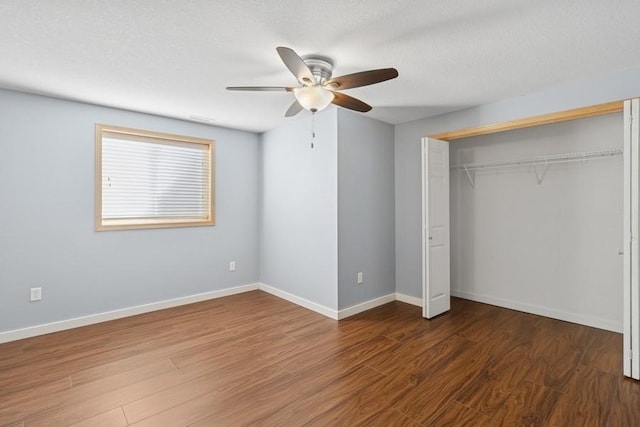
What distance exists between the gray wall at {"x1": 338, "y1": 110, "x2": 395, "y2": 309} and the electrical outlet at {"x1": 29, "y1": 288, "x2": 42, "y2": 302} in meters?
3.10

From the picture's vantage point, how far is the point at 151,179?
395cm

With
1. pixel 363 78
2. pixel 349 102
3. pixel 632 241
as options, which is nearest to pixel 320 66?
pixel 349 102

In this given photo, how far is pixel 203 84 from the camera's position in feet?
9.43

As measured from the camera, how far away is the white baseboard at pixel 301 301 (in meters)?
3.61

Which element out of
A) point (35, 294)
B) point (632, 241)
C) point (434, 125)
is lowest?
point (35, 294)

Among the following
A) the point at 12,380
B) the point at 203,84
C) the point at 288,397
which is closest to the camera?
the point at 288,397

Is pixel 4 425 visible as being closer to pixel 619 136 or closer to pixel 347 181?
pixel 347 181

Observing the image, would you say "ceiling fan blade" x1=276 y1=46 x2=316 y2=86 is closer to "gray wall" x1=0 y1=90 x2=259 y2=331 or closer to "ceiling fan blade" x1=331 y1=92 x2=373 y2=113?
"ceiling fan blade" x1=331 y1=92 x2=373 y2=113

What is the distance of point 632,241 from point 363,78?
2291 mm

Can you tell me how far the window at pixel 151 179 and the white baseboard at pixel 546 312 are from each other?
12.2 ft

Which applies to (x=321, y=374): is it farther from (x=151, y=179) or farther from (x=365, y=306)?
(x=151, y=179)

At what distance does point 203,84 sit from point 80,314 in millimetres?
2799

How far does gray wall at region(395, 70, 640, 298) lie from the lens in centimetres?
269

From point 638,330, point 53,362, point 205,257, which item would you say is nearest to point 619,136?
point 638,330
